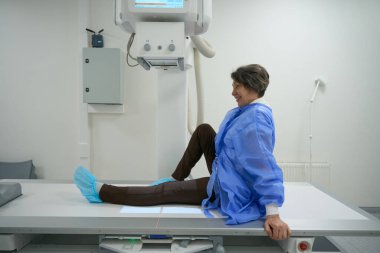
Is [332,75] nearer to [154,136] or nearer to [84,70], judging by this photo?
[154,136]

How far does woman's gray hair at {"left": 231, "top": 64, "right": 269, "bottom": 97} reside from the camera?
1271 mm

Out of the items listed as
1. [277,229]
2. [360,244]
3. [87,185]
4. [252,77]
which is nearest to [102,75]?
[87,185]

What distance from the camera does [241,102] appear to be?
52.9 inches

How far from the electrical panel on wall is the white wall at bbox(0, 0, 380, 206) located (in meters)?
0.19

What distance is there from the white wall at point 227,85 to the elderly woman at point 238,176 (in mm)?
1367

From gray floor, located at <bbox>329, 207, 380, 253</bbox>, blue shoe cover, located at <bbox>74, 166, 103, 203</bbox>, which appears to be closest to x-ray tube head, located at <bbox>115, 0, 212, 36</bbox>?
blue shoe cover, located at <bbox>74, 166, 103, 203</bbox>

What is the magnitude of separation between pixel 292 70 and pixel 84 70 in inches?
74.4

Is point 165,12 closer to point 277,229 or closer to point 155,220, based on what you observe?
point 155,220

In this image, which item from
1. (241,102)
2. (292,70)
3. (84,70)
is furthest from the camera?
(292,70)

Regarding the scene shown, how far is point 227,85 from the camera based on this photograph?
2695 mm

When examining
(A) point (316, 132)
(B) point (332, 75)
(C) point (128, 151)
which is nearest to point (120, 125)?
(C) point (128, 151)

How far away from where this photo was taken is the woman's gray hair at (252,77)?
1271mm

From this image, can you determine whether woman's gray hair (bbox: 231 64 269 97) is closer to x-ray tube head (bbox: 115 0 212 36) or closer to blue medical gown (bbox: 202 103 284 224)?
blue medical gown (bbox: 202 103 284 224)

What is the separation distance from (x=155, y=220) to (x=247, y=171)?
42 centimetres
